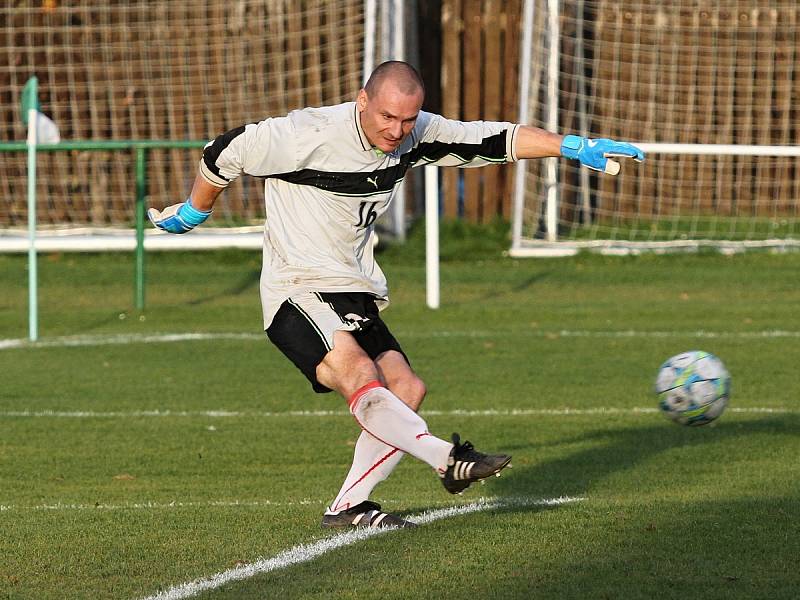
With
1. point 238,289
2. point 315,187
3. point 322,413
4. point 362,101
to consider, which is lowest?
point 238,289

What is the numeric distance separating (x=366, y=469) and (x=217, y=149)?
4.80 ft

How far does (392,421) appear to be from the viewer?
19.0 feet

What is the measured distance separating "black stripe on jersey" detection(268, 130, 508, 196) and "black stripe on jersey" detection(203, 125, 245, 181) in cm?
22

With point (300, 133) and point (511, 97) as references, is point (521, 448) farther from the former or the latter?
point (511, 97)

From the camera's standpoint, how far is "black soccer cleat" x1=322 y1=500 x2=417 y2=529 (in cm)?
629

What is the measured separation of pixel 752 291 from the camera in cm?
1625

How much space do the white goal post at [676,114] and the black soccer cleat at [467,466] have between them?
1403 centimetres

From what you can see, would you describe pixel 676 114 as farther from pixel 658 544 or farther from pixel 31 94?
pixel 658 544

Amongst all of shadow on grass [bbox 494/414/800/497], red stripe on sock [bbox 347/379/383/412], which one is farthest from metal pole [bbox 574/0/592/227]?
red stripe on sock [bbox 347/379/383/412]

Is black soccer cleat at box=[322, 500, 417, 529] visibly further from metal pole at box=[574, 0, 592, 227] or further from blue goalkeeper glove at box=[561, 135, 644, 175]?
metal pole at box=[574, 0, 592, 227]

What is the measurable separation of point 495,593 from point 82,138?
16.7 metres

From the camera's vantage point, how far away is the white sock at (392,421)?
18.6 feet

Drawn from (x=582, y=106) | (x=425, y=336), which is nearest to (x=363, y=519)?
(x=425, y=336)

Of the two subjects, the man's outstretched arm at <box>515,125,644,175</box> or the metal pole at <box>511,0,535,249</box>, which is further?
the metal pole at <box>511,0,535,249</box>
